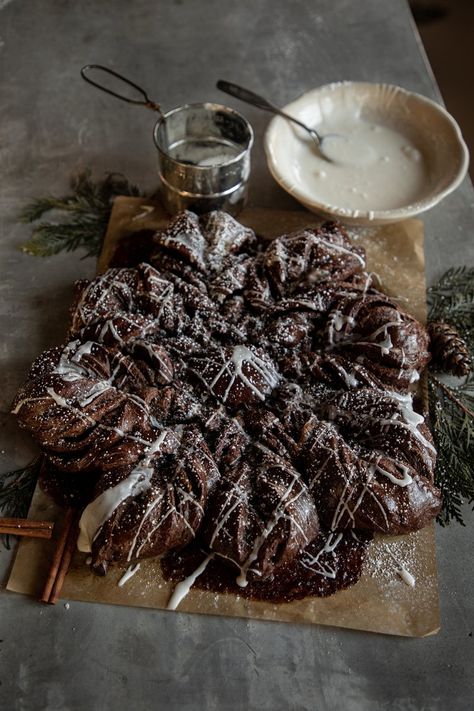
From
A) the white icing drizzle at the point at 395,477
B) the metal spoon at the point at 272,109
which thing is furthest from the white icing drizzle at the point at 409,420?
the metal spoon at the point at 272,109

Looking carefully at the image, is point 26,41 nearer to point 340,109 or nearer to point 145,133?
point 145,133

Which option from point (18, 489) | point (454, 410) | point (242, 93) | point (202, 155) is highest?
point (242, 93)

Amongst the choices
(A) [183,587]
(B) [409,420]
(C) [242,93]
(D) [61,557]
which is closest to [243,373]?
(B) [409,420]

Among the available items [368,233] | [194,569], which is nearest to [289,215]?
[368,233]

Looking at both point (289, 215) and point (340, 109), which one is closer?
point (289, 215)

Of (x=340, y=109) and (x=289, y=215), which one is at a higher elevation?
(x=340, y=109)

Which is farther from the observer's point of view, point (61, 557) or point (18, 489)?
point (18, 489)

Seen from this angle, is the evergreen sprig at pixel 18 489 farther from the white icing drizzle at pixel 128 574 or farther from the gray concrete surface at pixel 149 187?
the white icing drizzle at pixel 128 574

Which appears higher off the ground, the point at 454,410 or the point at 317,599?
the point at 454,410

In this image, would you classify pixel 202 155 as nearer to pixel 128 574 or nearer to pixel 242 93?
pixel 242 93
